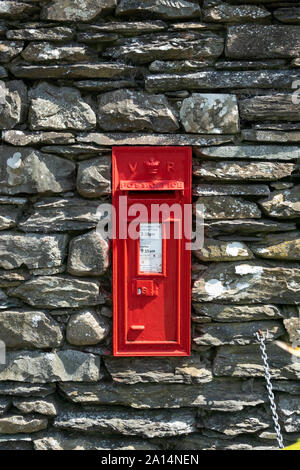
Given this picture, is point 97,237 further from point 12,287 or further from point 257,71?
point 257,71

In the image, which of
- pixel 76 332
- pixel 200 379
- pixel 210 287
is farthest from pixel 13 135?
pixel 200 379

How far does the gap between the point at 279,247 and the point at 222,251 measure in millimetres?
319

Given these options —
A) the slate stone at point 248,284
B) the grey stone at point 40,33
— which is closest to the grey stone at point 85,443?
the slate stone at point 248,284

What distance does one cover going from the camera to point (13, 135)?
258cm

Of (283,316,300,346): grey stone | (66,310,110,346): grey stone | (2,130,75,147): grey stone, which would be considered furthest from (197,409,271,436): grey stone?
(2,130,75,147): grey stone

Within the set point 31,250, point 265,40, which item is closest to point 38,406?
point 31,250

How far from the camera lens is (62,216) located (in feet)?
8.56

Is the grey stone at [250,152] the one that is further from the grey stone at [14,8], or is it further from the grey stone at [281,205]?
the grey stone at [14,8]

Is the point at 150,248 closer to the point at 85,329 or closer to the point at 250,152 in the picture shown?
the point at 85,329

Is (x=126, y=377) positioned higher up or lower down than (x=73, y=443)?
higher up

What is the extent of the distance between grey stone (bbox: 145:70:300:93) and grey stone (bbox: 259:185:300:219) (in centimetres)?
59

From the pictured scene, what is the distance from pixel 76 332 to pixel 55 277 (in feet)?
1.08

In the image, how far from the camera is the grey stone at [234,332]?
8.68ft

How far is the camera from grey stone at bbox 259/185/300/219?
2605 millimetres
